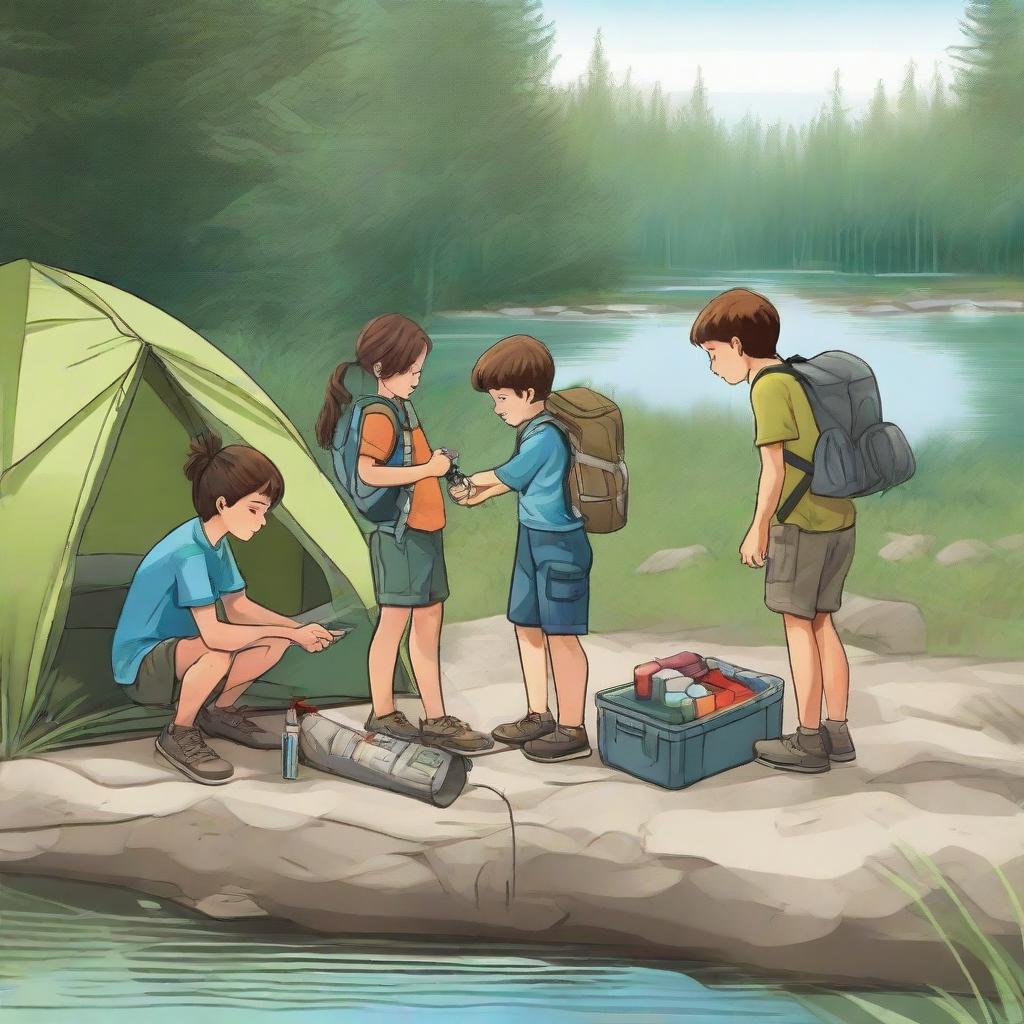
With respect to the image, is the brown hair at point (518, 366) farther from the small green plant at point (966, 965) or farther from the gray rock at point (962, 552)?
the gray rock at point (962, 552)

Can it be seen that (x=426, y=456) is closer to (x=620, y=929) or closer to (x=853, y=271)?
(x=620, y=929)

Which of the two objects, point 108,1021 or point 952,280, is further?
point 952,280

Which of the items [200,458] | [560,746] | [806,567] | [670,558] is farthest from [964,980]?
[670,558]

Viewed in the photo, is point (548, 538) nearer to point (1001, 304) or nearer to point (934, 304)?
point (934, 304)

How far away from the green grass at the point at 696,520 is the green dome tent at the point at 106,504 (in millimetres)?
1633

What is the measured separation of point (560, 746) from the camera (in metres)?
3.24

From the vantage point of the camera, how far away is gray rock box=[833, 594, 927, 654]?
4.80 m

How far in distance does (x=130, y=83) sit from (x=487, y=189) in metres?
1.83

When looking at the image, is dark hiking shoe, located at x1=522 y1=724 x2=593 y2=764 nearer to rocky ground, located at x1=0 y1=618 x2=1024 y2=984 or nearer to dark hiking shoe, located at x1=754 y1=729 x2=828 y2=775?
rocky ground, located at x1=0 y1=618 x2=1024 y2=984

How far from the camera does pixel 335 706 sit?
144 inches

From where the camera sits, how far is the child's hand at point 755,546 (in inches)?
117

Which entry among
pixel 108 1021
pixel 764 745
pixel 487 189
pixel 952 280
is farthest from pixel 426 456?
pixel 952 280

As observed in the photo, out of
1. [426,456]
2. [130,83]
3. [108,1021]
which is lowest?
[108,1021]

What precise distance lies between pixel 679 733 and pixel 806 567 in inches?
22.1
